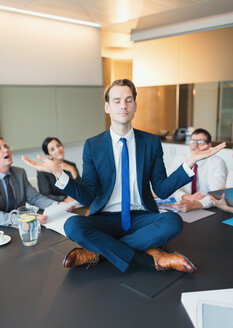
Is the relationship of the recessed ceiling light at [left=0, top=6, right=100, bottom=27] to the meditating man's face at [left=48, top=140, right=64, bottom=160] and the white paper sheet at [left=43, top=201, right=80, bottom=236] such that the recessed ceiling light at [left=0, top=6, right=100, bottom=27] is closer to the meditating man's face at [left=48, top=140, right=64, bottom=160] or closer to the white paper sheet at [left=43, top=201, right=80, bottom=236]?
the meditating man's face at [left=48, top=140, right=64, bottom=160]

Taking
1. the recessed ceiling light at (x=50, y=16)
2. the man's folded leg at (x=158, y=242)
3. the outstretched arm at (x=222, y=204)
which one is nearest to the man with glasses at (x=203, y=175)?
the outstretched arm at (x=222, y=204)

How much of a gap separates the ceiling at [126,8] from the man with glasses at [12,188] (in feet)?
7.07

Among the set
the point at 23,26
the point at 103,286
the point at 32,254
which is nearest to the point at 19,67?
the point at 23,26

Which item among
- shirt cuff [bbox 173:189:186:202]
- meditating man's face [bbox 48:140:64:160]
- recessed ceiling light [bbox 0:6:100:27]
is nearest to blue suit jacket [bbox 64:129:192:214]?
shirt cuff [bbox 173:189:186:202]

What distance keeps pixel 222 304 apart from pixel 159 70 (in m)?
4.83

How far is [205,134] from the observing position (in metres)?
3.02

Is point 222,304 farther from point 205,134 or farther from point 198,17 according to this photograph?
point 198,17

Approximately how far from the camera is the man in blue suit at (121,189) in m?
1.66

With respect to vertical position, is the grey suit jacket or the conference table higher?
the grey suit jacket

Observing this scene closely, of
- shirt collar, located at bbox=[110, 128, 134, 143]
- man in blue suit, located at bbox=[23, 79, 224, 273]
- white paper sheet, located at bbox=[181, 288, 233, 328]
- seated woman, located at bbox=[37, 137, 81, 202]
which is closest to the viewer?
white paper sheet, located at bbox=[181, 288, 233, 328]

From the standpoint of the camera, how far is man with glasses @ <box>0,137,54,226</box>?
237cm

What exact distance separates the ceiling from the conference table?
9.30ft

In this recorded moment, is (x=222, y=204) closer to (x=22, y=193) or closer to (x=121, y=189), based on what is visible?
(x=121, y=189)

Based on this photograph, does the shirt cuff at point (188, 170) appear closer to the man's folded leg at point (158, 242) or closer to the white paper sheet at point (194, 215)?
the man's folded leg at point (158, 242)
